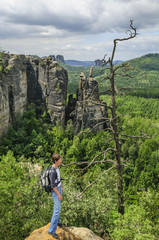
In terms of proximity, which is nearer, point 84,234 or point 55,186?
point 55,186

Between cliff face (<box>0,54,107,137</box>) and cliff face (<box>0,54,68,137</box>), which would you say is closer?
cliff face (<box>0,54,68,137</box>)

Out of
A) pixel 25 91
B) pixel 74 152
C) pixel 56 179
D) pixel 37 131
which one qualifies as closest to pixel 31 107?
pixel 25 91

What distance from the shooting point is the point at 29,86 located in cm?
5569

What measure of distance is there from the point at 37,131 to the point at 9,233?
38.4 meters

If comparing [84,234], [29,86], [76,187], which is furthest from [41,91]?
[84,234]

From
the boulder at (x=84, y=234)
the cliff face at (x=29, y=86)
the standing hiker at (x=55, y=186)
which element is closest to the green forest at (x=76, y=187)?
the boulder at (x=84, y=234)

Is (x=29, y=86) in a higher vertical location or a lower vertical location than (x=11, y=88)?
higher

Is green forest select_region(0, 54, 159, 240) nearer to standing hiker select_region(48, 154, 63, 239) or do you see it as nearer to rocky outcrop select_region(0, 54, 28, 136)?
standing hiker select_region(48, 154, 63, 239)

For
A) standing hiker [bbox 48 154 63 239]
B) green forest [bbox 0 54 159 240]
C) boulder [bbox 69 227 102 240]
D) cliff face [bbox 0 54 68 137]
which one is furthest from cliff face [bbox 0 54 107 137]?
standing hiker [bbox 48 154 63 239]

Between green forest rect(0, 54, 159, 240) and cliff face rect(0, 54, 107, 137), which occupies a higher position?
cliff face rect(0, 54, 107, 137)

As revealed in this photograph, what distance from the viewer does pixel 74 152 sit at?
42.9 metres

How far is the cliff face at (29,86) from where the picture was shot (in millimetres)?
42750

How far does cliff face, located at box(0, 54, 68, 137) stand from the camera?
1683 inches

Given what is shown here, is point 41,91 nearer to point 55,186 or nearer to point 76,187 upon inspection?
point 76,187
